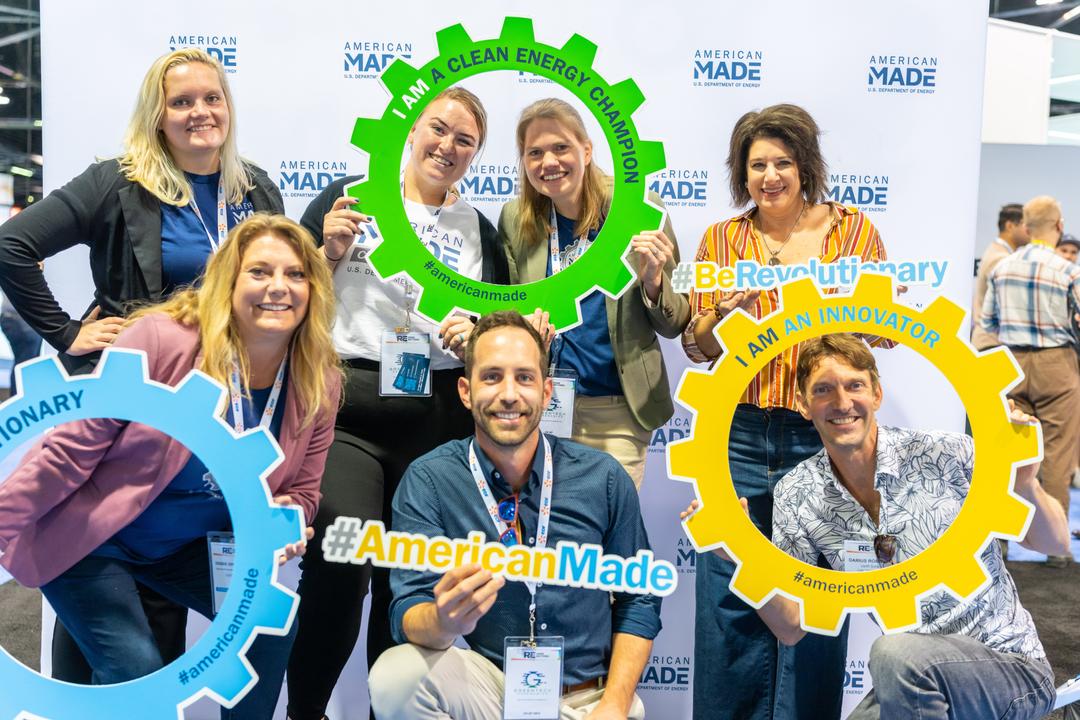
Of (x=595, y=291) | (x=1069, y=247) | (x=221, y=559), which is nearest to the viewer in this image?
(x=221, y=559)

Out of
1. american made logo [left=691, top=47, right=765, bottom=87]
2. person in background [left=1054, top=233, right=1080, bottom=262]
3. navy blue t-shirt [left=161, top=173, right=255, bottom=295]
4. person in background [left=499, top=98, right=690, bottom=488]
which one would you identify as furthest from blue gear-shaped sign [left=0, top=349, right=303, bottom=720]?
person in background [left=1054, top=233, right=1080, bottom=262]

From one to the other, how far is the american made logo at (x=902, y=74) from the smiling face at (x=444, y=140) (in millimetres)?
1372

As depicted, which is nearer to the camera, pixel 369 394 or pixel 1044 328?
pixel 369 394

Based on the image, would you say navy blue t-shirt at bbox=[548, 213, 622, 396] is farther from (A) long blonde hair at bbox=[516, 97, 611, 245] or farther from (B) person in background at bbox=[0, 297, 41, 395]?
(B) person in background at bbox=[0, 297, 41, 395]

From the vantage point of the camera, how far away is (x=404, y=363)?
2.62m

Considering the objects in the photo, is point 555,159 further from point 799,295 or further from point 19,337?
point 19,337

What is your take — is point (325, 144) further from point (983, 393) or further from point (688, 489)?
point (983, 393)

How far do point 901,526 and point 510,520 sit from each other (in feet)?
3.19

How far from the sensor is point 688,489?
3.27m

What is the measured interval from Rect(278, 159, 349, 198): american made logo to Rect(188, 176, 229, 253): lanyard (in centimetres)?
61

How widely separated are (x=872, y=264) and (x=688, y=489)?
117 cm

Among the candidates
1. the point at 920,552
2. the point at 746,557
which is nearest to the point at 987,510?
the point at 920,552

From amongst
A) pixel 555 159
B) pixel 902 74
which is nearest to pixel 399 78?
pixel 555 159

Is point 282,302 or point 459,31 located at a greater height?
point 459,31
